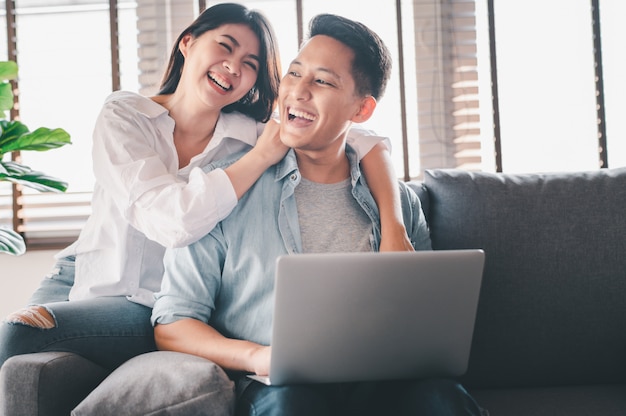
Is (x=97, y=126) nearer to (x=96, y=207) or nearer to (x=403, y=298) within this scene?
(x=96, y=207)

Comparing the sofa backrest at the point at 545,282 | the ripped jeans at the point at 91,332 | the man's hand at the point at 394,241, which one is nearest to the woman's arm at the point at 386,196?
the man's hand at the point at 394,241

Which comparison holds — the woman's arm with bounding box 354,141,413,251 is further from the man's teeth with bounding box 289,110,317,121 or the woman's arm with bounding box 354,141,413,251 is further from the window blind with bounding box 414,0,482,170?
the window blind with bounding box 414,0,482,170

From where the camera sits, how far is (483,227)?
1650mm

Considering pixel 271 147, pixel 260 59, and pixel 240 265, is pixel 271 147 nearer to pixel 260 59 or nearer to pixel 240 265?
pixel 240 265

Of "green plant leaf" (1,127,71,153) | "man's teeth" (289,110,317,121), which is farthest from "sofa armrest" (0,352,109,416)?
"green plant leaf" (1,127,71,153)

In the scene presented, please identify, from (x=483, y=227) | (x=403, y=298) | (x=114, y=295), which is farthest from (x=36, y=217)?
(x=403, y=298)

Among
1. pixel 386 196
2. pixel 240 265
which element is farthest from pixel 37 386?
pixel 386 196

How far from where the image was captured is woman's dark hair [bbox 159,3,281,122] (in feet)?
5.64

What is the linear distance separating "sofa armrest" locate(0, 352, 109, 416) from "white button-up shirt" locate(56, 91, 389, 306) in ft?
1.13

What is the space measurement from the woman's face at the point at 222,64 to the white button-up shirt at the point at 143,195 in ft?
0.31

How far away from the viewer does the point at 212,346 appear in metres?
1.26

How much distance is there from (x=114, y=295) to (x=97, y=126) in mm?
437

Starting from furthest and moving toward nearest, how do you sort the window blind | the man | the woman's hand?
the window blind < the woman's hand < the man

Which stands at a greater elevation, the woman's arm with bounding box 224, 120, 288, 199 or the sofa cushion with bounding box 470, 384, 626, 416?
the woman's arm with bounding box 224, 120, 288, 199
